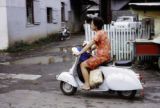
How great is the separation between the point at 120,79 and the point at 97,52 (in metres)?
0.74

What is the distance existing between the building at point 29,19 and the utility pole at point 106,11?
2.83m

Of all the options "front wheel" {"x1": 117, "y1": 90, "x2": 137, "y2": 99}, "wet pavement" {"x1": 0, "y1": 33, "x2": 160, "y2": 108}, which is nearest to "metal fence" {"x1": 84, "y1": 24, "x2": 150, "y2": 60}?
"wet pavement" {"x1": 0, "y1": 33, "x2": 160, "y2": 108}

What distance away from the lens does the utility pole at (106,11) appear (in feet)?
102

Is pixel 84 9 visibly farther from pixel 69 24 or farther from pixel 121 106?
pixel 121 106

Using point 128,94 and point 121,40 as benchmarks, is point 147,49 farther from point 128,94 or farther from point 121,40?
point 128,94

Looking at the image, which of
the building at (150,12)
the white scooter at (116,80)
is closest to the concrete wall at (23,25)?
the building at (150,12)

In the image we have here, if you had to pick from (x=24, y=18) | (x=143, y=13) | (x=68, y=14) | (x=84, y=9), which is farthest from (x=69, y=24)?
(x=143, y=13)

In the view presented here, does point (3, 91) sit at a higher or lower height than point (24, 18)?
lower

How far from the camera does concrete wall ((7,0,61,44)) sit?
2002cm

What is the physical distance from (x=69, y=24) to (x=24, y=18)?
12.1 meters

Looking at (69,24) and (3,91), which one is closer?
(3,91)

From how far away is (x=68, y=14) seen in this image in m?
33.7

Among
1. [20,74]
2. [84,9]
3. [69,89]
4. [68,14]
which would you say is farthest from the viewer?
[84,9]

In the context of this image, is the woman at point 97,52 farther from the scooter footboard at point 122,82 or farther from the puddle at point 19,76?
the puddle at point 19,76
